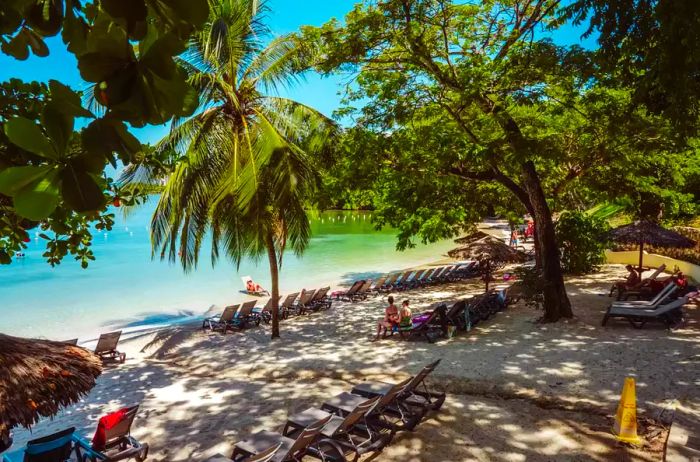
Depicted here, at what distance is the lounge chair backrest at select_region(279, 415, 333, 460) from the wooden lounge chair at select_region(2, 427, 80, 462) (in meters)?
2.86

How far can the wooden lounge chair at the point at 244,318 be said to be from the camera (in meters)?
14.6

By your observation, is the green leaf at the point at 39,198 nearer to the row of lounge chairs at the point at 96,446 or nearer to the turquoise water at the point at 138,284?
the row of lounge chairs at the point at 96,446

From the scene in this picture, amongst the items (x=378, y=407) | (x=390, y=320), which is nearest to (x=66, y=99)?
(x=378, y=407)

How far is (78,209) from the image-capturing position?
2.42 feet

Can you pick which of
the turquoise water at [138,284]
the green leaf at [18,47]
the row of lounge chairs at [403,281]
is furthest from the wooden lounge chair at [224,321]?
the green leaf at [18,47]

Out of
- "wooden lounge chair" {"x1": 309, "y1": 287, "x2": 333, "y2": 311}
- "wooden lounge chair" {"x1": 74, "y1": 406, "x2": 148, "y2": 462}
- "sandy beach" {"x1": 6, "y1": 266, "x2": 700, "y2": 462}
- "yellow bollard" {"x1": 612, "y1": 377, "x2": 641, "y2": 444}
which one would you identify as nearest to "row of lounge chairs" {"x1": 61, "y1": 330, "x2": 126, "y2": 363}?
"sandy beach" {"x1": 6, "y1": 266, "x2": 700, "y2": 462}

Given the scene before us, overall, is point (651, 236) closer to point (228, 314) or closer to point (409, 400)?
Result: point (409, 400)

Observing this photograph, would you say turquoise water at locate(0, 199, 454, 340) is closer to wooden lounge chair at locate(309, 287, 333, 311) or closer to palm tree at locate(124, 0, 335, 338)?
palm tree at locate(124, 0, 335, 338)

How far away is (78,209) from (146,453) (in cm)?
671

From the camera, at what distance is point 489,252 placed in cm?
1681

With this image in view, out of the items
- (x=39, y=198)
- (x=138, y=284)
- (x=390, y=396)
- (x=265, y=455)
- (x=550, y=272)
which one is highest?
(x=39, y=198)

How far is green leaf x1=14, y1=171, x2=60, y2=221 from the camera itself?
69 centimetres

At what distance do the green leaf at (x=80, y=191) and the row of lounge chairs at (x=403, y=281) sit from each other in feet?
58.0

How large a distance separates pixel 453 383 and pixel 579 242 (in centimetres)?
1302
